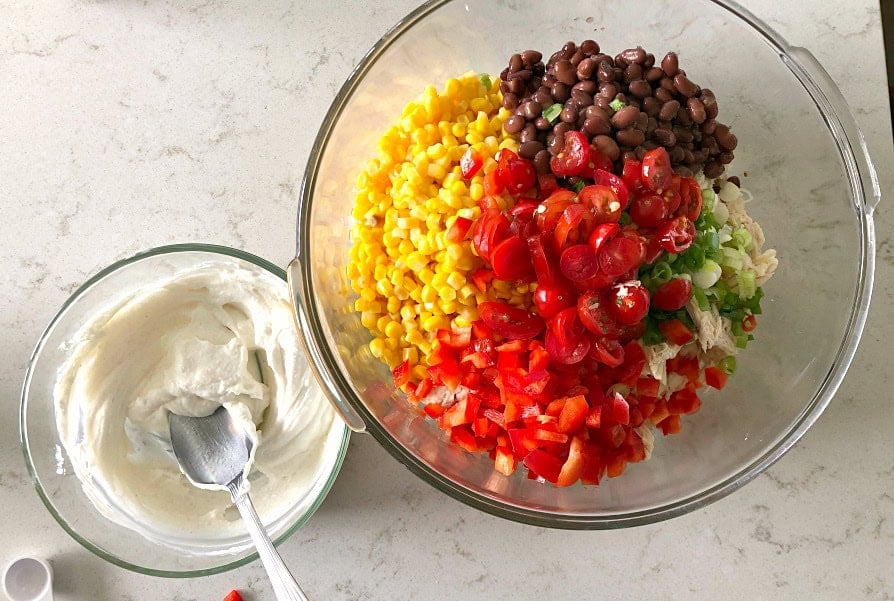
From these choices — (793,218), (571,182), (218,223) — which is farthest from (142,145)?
(793,218)

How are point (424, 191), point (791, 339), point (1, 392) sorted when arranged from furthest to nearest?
point (1, 392) → point (791, 339) → point (424, 191)

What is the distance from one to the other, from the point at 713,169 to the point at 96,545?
1729mm

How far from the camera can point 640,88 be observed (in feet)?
5.43

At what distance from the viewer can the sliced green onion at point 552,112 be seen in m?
1.67

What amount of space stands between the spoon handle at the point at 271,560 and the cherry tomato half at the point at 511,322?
741 mm

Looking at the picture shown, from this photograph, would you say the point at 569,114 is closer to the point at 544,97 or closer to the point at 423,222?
the point at 544,97

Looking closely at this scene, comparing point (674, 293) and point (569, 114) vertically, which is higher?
point (569, 114)

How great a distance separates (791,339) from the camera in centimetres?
185

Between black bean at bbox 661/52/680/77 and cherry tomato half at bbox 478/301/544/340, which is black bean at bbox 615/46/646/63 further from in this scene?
cherry tomato half at bbox 478/301/544/340

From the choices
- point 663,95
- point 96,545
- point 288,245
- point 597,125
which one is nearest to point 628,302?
point 597,125

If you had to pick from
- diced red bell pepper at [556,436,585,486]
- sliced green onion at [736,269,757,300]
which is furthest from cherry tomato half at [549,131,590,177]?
diced red bell pepper at [556,436,585,486]

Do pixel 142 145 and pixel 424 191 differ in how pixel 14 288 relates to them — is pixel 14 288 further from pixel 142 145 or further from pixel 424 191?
pixel 424 191

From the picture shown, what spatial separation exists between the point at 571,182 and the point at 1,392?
5.27ft

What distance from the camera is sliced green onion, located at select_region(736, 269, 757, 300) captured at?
1.70m
